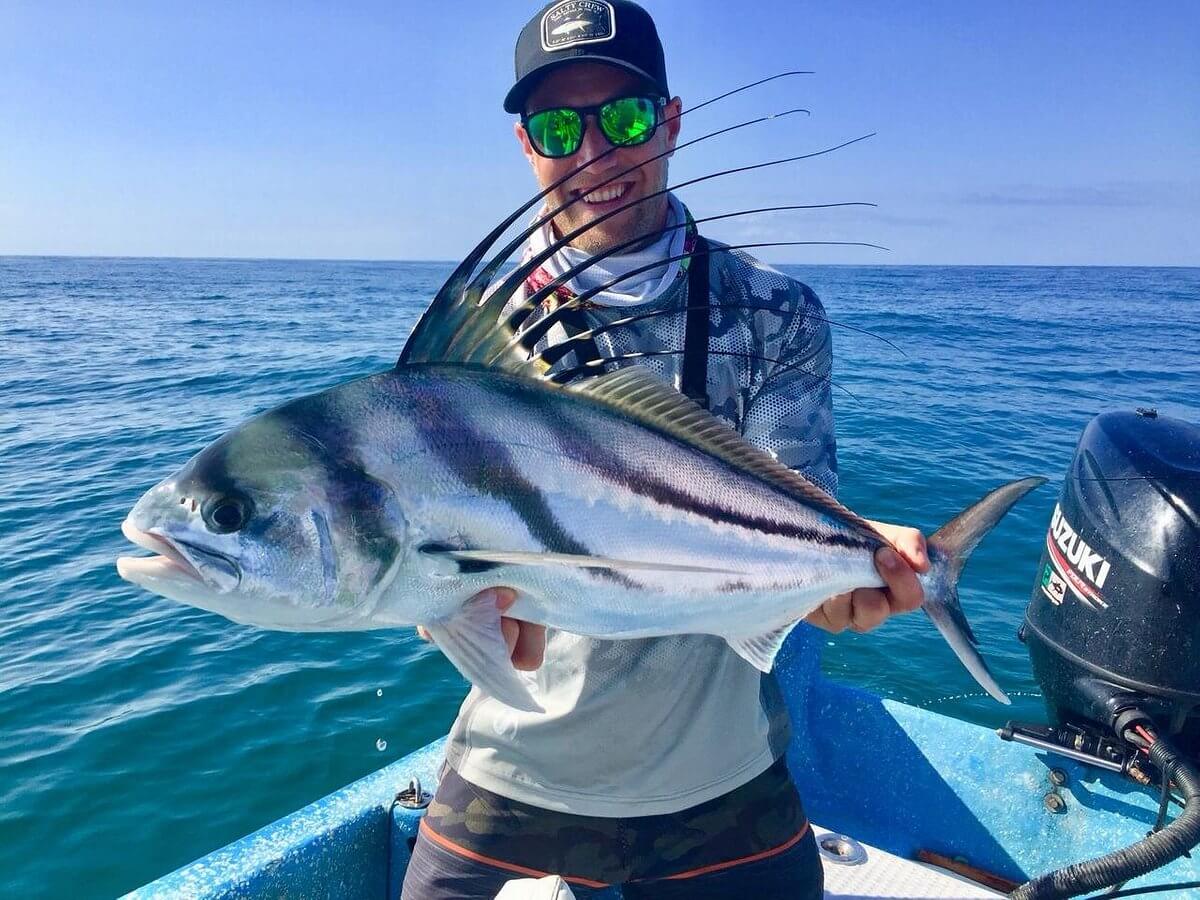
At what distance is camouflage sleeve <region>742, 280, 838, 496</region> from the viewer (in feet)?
8.40

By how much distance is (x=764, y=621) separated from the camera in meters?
2.11

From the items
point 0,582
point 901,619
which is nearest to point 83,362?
point 0,582

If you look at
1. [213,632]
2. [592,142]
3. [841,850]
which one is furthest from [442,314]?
[213,632]

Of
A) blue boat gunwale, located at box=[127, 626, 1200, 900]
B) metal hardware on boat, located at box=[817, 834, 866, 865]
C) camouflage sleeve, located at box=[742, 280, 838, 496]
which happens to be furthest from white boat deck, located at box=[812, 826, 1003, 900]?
camouflage sleeve, located at box=[742, 280, 838, 496]

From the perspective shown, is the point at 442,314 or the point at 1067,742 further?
the point at 1067,742

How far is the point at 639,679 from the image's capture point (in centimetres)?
242

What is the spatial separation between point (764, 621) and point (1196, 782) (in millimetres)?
2042

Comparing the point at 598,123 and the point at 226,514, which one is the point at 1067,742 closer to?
the point at 598,123

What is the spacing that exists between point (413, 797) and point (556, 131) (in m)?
2.67

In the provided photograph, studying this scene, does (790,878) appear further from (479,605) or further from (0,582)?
(0,582)

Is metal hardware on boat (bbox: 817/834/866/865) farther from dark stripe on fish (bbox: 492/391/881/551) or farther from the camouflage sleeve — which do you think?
dark stripe on fish (bbox: 492/391/881/551)

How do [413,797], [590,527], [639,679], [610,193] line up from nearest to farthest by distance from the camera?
[590,527]
[639,679]
[610,193]
[413,797]

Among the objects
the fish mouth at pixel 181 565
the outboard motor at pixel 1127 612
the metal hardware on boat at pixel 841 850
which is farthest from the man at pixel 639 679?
the outboard motor at pixel 1127 612

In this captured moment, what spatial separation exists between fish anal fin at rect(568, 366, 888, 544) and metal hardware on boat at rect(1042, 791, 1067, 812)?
2.41 meters
